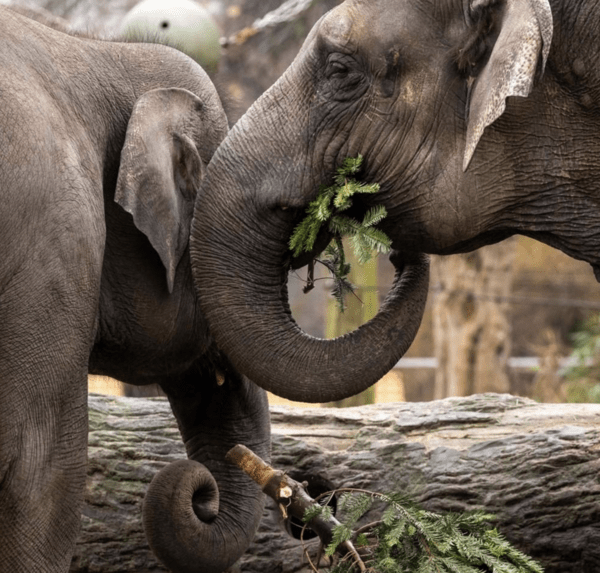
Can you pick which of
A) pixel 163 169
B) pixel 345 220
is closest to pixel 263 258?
pixel 345 220

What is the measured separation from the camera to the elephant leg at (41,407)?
2891 mm

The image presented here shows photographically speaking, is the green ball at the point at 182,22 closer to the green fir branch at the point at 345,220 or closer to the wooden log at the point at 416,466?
the wooden log at the point at 416,466

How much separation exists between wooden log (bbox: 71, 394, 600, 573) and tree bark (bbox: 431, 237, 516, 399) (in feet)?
16.1

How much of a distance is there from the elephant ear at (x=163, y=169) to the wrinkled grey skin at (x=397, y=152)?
112 millimetres

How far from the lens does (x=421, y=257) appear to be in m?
3.70

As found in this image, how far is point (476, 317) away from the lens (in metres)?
9.81

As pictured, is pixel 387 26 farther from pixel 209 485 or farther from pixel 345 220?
pixel 209 485

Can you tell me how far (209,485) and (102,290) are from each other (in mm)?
851

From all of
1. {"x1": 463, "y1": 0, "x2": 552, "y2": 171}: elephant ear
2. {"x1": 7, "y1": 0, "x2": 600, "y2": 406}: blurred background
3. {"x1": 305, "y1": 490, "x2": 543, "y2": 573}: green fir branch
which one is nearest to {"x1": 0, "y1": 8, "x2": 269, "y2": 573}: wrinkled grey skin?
{"x1": 7, "y1": 0, "x2": 600, "y2": 406}: blurred background

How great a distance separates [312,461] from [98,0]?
11706 mm

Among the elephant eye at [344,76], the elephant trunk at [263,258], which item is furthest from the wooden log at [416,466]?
the elephant eye at [344,76]

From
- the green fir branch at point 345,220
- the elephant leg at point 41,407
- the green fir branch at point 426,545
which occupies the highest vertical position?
the green fir branch at point 345,220

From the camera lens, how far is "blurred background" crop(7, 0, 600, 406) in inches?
244

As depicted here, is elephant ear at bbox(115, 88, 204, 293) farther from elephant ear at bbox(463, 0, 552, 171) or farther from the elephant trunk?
elephant ear at bbox(463, 0, 552, 171)
